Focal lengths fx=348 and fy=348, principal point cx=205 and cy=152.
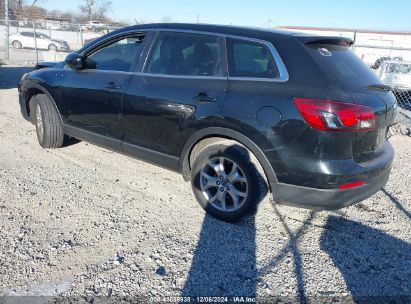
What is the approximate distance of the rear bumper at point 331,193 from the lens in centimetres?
278

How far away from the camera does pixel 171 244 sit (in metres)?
2.95

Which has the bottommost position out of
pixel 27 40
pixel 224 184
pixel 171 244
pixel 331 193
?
pixel 171 244

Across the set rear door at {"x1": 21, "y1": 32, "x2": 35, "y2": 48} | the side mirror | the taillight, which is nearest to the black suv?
the taillight

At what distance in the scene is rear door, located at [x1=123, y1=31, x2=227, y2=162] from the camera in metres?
3.19

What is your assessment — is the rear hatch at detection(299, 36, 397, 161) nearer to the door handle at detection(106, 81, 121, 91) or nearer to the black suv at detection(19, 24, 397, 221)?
the black suv at detection(19, 24, 397, 221)

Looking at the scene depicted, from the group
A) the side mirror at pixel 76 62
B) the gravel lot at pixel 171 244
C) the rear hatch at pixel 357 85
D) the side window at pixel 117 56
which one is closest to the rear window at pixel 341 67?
the rear hatch at pixel 357 85

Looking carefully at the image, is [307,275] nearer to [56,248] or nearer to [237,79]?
[237,79]

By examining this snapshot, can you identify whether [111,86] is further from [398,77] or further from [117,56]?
[398,77]

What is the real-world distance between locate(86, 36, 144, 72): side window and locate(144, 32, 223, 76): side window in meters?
0.28

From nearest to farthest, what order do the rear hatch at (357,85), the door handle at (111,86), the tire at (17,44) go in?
the rear hatch at (357,85), the door handle at (111,86), the tire at (17,44)

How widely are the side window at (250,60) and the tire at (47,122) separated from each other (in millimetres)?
2681

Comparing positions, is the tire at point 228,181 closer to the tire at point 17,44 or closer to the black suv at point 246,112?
the black suv at point 246,112

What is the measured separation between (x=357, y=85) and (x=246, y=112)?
0.93 meters

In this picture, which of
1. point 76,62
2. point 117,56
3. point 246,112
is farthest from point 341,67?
point 76,62
